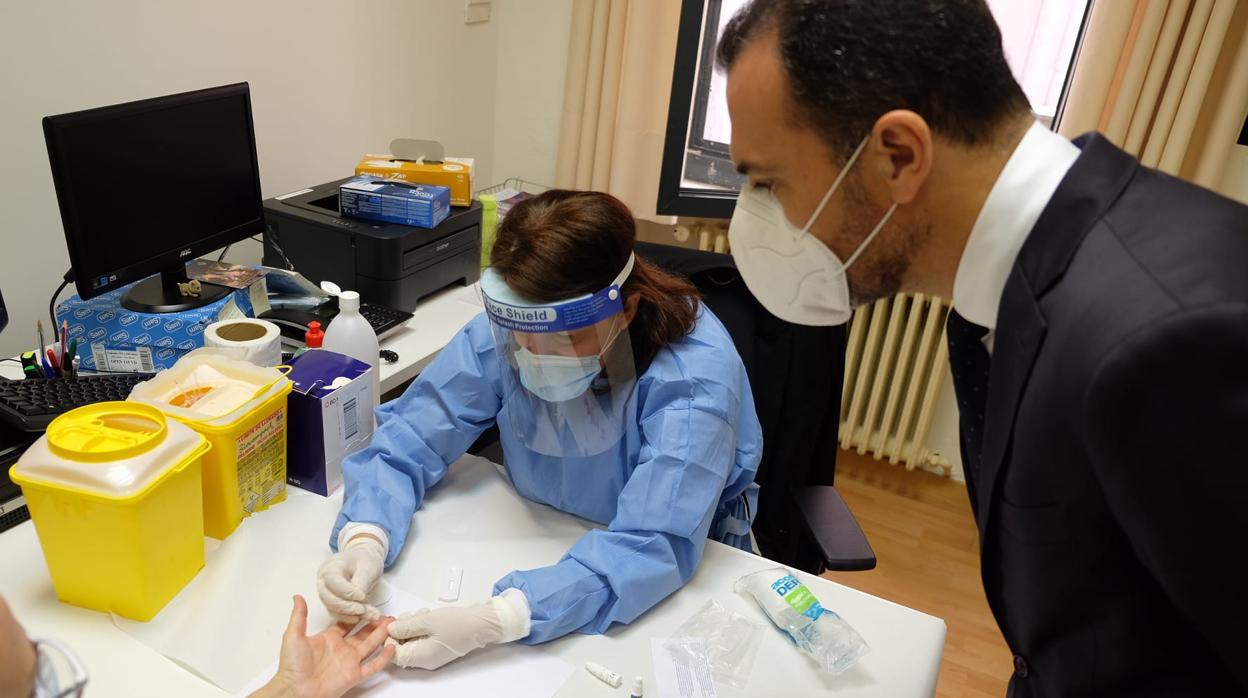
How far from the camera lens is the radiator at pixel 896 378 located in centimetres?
279

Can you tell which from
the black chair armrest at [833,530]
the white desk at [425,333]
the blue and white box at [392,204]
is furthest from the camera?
the blue and white box at [392,204]

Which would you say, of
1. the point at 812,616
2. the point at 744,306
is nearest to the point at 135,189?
the point at 744,306

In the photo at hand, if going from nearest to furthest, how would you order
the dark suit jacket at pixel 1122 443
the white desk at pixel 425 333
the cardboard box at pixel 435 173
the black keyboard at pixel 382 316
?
the dark suit jacket at pixel 1122 443
the white desk at pixel 425 333
the black keyboard at pixel 382 316
the cardboard box at pixel 435 173

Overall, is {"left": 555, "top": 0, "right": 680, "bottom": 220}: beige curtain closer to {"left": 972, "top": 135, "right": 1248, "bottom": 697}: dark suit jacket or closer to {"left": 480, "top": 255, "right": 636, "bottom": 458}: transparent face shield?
{"left": 480, "top": 255, "right": 636, "bottom": 458}: transparent face shield

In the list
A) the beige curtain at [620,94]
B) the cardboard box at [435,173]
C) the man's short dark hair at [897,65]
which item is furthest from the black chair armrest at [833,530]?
the beige curtain at [620,94]

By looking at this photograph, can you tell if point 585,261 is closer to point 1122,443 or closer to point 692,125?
point 1122,443

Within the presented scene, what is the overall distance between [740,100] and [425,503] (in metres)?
0.83

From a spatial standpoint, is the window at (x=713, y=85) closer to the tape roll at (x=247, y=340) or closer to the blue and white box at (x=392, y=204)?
the blue and white box at (x=392, y=204)

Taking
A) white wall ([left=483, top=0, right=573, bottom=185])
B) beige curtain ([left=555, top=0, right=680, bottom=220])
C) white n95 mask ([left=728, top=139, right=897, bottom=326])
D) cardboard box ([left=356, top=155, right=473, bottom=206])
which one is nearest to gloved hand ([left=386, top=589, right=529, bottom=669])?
white n95 mask ([left=728, top=139, right=897, bottom=326])

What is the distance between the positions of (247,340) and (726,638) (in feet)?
3.04

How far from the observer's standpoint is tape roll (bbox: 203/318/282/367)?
54.6 inches

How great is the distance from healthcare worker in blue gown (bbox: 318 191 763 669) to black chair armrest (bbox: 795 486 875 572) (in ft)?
0.45

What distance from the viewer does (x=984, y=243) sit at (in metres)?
0.83

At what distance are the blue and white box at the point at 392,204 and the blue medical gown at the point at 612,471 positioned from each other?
0.65 m
